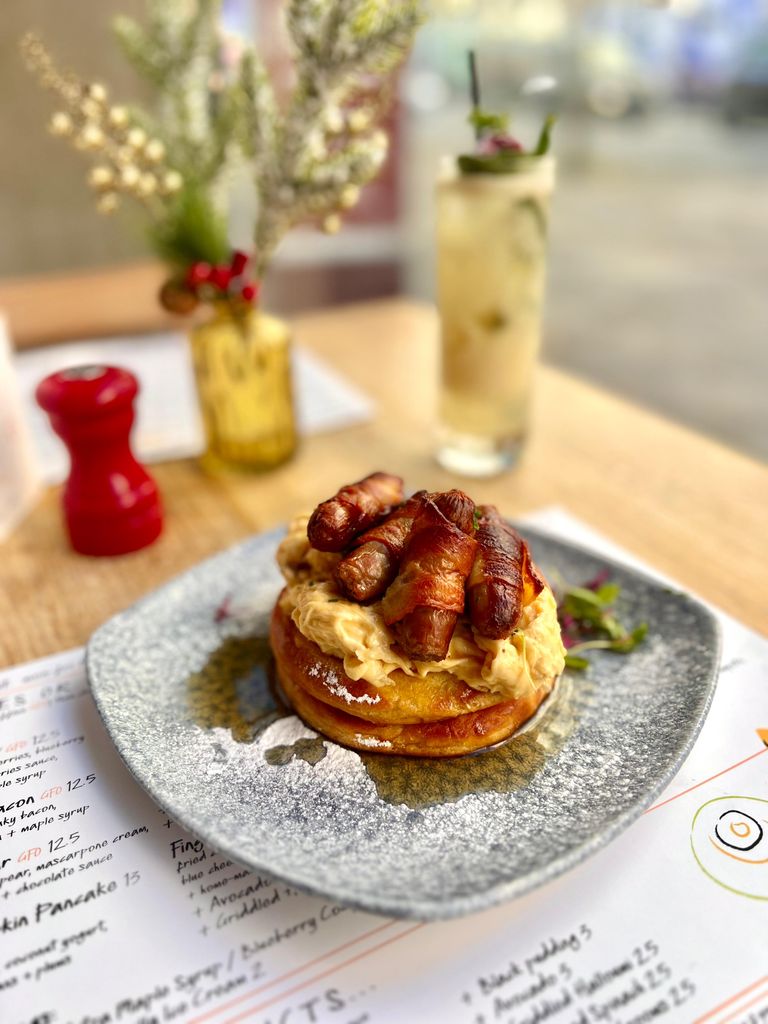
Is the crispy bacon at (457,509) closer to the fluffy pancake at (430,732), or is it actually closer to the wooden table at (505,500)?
the fluffy pancake at (430,732)

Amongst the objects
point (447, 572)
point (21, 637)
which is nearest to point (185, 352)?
point (21, 637)

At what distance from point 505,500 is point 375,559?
1.74 ft

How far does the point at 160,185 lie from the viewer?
3.68ft

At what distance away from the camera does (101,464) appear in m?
1.01

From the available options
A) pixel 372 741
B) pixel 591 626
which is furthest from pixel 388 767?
pixel 591 626

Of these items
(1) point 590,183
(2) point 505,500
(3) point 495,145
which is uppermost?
(3) point 495,145

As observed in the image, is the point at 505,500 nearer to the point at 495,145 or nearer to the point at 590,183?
the point at 495,145

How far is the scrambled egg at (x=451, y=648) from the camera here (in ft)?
2.06

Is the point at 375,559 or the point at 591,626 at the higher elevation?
the point at 375,559

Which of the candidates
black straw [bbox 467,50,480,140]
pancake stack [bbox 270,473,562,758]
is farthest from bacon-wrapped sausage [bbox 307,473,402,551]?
black straw [bbox 467,50,480,140]

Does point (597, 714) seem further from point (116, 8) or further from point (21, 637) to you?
point (116, 8)

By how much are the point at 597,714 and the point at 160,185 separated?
934 mm

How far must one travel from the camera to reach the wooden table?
0.94 metres

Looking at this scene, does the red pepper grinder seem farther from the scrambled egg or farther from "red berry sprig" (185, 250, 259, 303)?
the scrambled egg
